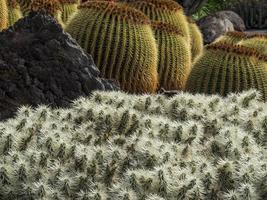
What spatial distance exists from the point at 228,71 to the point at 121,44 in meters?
1.01

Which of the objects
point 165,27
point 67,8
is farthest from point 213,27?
point 165,27

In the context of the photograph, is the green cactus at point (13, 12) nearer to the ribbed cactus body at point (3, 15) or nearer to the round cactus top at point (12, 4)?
the round cactus top at point (12, 4)

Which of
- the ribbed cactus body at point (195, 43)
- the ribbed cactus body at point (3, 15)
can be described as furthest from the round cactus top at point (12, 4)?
the ribbed cactus body at point (195, 43)

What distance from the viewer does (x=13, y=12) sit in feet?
28.1

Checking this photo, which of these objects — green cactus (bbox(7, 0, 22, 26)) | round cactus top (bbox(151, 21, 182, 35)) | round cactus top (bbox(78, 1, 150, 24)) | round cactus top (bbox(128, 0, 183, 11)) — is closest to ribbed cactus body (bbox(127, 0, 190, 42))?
round cactus top (bbox(128, 0, 183, 11))

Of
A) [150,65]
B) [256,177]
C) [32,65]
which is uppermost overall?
[256,177]

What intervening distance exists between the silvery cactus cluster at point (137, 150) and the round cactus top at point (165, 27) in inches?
105

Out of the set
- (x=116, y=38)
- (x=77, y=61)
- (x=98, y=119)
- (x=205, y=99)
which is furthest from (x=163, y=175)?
(x=116, y=38)

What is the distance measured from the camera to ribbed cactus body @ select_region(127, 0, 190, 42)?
29.6 feet

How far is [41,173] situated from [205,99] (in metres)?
1.80

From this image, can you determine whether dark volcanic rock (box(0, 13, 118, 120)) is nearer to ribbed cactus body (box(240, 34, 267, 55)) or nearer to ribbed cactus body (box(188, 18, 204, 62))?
ribbed cactus body (box(240, 34, 267, 55))

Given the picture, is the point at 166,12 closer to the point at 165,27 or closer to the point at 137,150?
the point at 165,27

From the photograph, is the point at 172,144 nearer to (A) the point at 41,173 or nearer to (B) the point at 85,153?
(B) the point at 85,153

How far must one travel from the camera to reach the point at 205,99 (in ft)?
18.7
